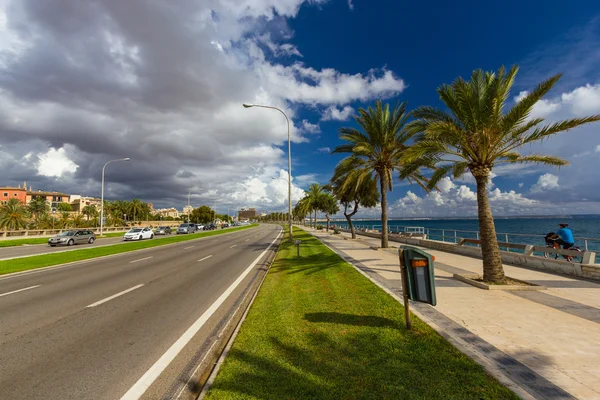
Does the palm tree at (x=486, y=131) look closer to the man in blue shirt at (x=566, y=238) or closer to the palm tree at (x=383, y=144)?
the man in blue shirt at (x=566, y=238)

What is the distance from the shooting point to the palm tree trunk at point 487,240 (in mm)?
8734

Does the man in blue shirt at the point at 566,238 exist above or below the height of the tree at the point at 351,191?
below

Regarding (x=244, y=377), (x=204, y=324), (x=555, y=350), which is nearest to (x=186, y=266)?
(x=204, y=324)

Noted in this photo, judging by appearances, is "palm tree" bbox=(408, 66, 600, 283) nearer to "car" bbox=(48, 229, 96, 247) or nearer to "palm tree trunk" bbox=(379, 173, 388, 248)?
"palm tree trunk" bbox=(379, 173, 388, 248)

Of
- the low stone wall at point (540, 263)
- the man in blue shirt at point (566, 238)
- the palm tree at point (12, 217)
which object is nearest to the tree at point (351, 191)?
the low stone wall at point (540, 263)

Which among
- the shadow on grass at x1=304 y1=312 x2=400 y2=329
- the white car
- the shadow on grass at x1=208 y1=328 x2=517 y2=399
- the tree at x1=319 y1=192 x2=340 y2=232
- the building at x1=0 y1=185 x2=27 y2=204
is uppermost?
Result: the building at x1=0 y1=185 x2=27 y2=204

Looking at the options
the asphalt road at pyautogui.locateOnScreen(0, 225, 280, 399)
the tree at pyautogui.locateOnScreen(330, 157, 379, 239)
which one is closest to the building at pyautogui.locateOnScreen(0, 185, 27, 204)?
the tree at pyautogui.locateOnScreen(330, 157, 379, 239)

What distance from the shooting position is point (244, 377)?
358 centimetres

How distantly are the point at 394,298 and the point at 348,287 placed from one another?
152cm

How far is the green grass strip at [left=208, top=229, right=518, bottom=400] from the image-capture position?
324 cm

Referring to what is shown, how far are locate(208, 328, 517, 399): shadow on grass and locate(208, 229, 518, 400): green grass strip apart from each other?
1 centimetres

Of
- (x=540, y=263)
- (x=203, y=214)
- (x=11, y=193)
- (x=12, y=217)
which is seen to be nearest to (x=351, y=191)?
(x=540, y=263)

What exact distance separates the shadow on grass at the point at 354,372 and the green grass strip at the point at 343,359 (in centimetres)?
1

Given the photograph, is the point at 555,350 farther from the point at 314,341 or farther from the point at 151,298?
the point at 151,298
